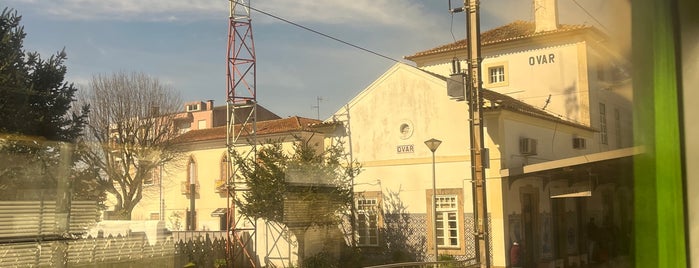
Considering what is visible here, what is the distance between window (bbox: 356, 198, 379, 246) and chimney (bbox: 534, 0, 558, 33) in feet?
3.67

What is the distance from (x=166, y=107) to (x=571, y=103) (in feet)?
5.07

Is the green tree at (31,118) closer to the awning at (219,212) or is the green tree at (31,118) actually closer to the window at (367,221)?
the awning at (219,212)

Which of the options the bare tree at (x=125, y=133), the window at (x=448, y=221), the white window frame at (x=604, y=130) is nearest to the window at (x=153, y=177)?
the bare tree at (x=125, y=133)

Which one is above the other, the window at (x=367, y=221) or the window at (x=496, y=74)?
the window at (x=496, y=74)

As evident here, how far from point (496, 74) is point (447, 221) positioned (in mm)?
828

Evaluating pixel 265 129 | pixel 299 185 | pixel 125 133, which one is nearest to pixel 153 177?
pixel 125 133

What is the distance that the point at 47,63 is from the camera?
162cm

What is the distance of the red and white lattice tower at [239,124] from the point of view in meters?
1.86

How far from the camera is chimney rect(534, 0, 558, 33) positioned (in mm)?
1164

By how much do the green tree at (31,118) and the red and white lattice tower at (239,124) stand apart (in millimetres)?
486

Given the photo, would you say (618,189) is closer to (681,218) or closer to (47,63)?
(681,218)

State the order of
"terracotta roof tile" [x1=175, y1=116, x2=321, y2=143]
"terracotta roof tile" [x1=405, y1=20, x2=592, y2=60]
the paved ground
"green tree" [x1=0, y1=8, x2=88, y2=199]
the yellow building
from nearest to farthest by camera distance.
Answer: the paved ground < "green tree" [x1=0, y1=8, x2=88, y2=199] < "terracotta roof tile" [x1=405, y1=20, x2=592, y2=60] < "terracotta roof tile" [x1=175, y1=116, x2=321, y2=143] < the yellow building

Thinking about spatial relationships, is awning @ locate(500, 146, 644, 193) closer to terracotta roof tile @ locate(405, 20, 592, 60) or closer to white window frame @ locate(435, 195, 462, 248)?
white window frame @ locate(435, 195, 462, 248)

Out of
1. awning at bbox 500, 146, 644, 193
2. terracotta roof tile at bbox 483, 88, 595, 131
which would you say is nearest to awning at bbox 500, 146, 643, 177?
awning at bbox 500, 146, 644, 193
